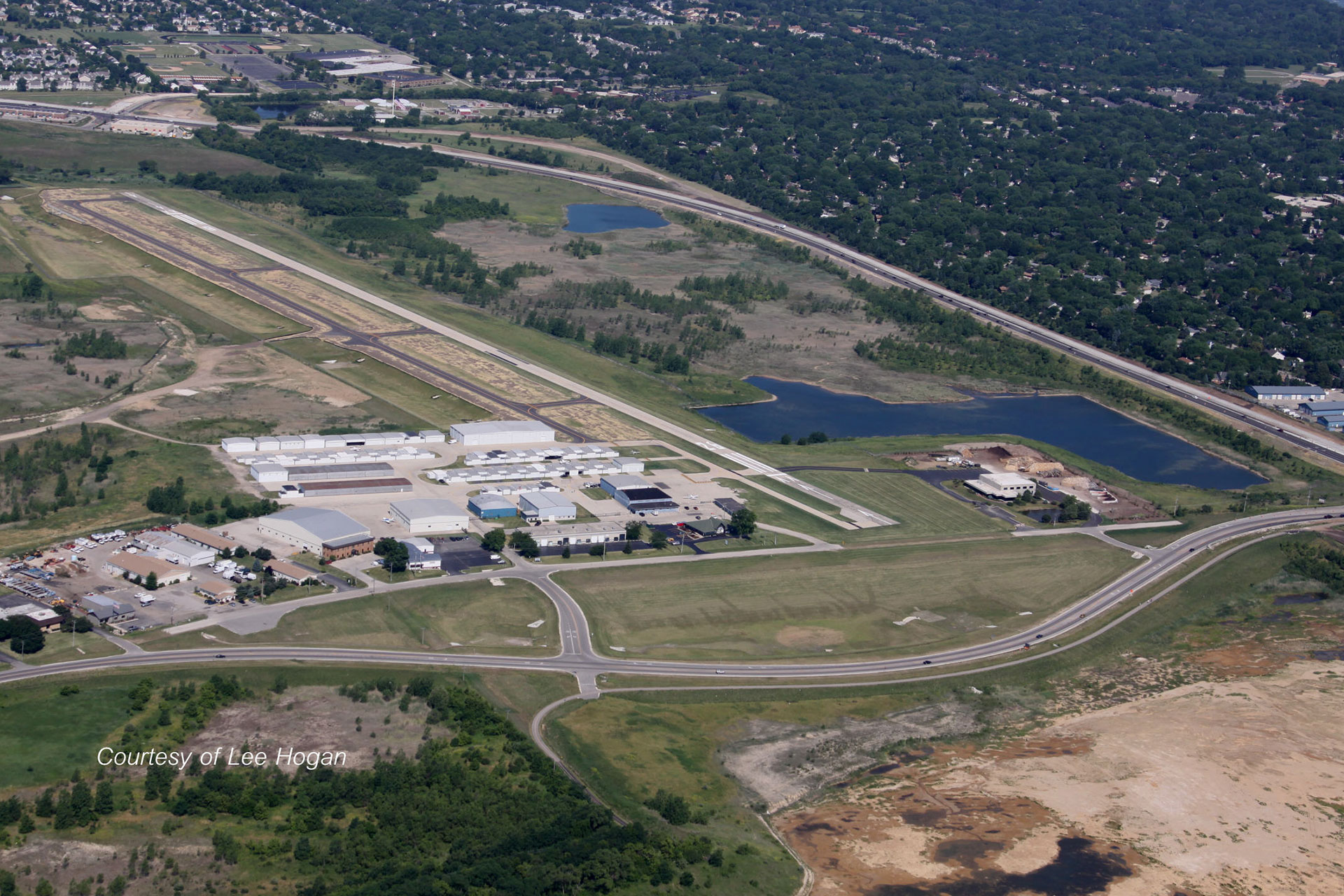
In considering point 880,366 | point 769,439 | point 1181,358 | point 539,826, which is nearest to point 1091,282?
point 1181,358

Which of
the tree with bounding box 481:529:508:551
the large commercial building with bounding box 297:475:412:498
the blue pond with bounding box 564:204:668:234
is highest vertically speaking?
the blue pond with bounding box 564:204:668:234

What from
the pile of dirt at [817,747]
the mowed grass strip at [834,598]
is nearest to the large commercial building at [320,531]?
the mowed grass strip at [834,598]

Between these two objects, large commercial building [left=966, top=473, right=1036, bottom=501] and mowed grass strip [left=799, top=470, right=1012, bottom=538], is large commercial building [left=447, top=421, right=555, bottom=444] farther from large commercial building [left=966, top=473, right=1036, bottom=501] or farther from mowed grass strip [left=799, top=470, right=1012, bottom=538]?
large commercial building [left=966, top=473, right=1036, bottom=501]

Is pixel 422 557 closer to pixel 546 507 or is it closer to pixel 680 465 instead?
pixel 546 507

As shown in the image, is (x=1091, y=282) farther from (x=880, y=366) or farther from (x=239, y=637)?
(x=239, y=637)

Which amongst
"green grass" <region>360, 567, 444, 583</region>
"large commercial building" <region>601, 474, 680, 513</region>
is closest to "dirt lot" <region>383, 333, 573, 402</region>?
"large commercial building" <region>601, 474, 680, 513</region>

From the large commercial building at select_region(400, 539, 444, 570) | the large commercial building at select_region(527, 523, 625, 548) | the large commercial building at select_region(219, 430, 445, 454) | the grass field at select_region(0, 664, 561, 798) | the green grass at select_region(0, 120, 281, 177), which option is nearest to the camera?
the grass field at select_region(0, 664, 561, 798)

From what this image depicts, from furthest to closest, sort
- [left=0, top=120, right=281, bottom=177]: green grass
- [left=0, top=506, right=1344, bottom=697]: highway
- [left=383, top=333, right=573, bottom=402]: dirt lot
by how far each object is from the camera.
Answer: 1. [left=0, top=120, right=281, bottom=177]: green grass
2. [left=383, top=333, right=573, bottom=402]: dirt lot
3. [left=0, top=506, right=1344, bottom=697]: highway
